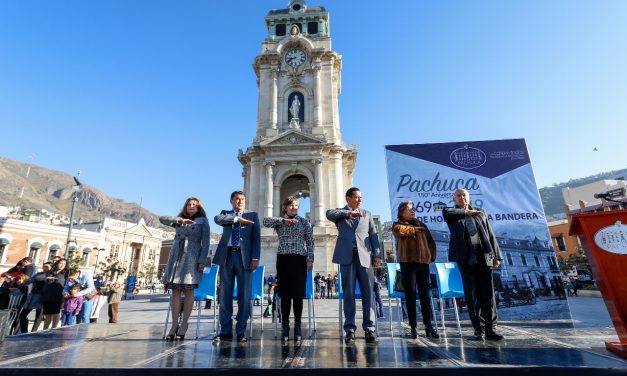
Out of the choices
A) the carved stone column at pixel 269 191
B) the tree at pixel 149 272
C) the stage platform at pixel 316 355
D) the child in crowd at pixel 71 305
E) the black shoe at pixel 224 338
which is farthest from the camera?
the tree at pixel 149 272

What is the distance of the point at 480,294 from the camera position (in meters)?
4.61

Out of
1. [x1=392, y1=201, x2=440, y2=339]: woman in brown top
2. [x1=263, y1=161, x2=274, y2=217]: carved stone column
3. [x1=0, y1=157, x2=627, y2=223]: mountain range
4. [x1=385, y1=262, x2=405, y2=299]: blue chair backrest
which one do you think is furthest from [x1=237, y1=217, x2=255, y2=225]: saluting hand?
[x1=0, y1=157, x2=627, y2=223]: mountain range

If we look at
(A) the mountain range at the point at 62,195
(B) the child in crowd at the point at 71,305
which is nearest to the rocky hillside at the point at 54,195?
(A) the mountain range at the point at 62,195

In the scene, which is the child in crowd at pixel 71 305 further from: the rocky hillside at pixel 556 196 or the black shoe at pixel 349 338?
the rocky hillside at pixel 556 196

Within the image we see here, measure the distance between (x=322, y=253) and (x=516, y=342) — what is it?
761 inches

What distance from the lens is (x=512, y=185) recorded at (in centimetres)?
702

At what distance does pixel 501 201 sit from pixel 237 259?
5521 millimetres

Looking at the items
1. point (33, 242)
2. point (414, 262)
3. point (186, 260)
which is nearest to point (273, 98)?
point (186, 260)

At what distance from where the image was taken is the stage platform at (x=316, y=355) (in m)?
2.66

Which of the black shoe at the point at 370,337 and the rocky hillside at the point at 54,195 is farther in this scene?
the rocky hillside at the point at 54,195

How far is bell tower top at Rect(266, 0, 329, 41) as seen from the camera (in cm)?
3281

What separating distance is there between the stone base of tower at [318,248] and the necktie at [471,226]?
716 inches

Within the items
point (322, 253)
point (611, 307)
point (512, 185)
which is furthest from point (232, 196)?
point (322, 253)

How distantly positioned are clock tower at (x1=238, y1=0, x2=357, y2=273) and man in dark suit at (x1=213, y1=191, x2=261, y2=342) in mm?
17522
